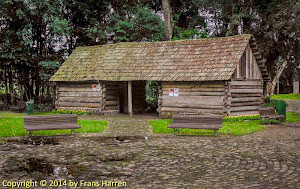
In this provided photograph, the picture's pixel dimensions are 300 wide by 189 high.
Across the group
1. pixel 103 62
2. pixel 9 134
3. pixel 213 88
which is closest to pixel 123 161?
pixel 9 134

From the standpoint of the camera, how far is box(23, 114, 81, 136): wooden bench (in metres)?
12.4

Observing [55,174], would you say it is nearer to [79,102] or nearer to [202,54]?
[202,54]

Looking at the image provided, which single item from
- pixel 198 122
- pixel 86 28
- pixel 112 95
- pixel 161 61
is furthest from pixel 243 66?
pixel 86 28

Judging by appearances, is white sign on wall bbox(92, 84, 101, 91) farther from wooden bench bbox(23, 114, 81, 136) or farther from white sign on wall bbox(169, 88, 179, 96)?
wooden bench bbox(23, 114, 81, 136)

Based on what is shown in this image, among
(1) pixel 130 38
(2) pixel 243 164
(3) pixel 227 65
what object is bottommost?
(2) pixel 243 164

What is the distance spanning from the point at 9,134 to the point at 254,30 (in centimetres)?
2666

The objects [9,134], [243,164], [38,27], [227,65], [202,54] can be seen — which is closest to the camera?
[243,164]

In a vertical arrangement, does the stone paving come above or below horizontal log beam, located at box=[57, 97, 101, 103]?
below

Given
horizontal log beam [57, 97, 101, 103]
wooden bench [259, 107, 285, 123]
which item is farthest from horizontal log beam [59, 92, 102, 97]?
wooden bench [259, 107, 285, 123]

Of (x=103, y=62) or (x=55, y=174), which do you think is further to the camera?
(x=103, y=62)

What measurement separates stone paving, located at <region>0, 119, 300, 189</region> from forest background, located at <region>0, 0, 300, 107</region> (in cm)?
1662

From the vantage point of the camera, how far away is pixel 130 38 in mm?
30312

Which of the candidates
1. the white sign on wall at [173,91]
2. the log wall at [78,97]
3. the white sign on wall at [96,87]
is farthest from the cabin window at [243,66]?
the white sign on wall at [96,87]

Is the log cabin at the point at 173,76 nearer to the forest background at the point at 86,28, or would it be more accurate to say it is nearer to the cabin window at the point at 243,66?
the cabin window at the point at 243,66
